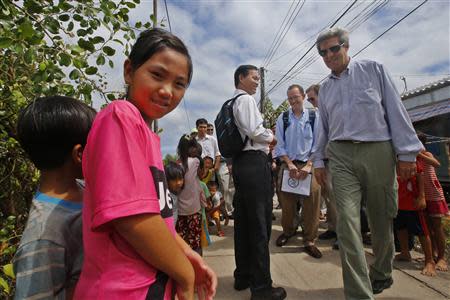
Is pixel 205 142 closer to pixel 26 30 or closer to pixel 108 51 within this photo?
pixel 108 51

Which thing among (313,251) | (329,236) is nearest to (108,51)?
(313,251)

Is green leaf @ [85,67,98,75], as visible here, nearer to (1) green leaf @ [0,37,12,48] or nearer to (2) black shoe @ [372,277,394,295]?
(1) green leaf @ [0,37,12,48]

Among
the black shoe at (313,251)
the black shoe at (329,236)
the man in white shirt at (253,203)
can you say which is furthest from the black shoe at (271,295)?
the black shoe at (329,236)

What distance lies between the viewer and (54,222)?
1012 millimetres

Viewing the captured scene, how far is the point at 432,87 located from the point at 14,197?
16869 millimetres

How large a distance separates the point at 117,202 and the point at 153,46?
508mm

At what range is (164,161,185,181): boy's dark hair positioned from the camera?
10.00 feet

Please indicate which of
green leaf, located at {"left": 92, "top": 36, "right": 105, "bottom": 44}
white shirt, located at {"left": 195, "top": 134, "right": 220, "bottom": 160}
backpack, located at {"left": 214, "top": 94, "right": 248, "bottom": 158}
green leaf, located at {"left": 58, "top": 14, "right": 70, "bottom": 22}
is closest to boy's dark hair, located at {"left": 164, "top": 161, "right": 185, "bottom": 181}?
backpack, located at {"left": 214, "top": 94, "right": 248, "bottom": 158}

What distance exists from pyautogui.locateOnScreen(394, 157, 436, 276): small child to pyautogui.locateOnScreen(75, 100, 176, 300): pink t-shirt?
288cm

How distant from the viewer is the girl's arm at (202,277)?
1.06 meters

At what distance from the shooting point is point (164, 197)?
3.00 ft

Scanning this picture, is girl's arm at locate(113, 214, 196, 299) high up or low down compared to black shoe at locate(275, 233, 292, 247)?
up

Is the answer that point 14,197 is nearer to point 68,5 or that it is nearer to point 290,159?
point 68,5

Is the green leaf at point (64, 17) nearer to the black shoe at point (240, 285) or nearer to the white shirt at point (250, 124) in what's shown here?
the white shirt at point (250, 124)
